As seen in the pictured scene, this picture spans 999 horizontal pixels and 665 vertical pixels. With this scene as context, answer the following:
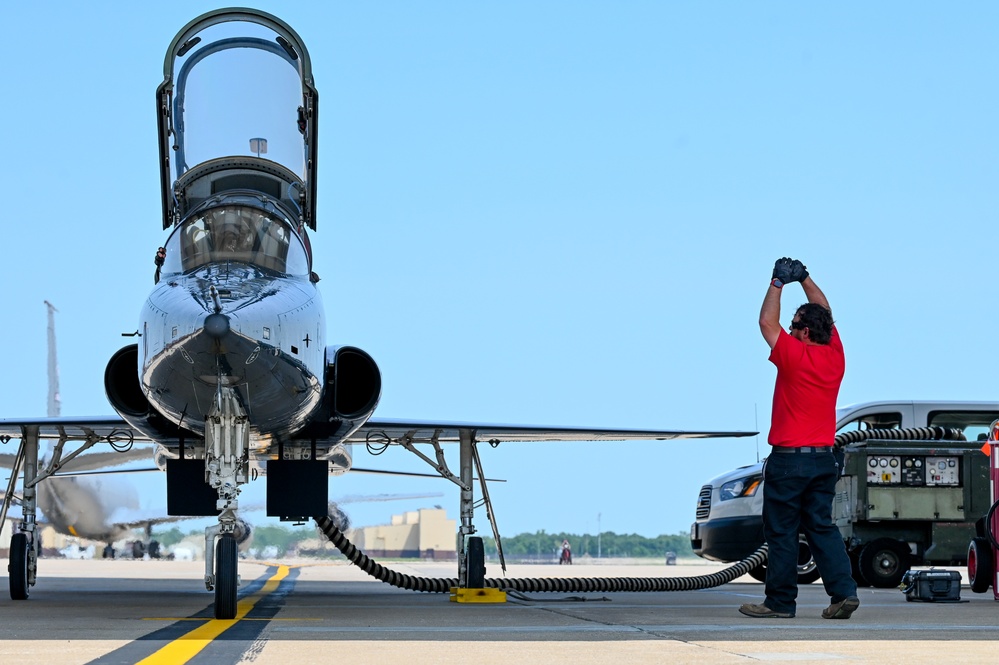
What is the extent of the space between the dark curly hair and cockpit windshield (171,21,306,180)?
474 cm

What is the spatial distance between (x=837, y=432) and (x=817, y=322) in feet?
27.8

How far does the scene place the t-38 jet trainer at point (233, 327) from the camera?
26.6ft

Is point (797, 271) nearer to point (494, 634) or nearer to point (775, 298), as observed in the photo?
point (775, 298)

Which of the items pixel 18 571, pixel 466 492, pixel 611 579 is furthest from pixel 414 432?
pixel 18 571

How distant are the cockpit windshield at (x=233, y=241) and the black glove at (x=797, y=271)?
12.7 feet

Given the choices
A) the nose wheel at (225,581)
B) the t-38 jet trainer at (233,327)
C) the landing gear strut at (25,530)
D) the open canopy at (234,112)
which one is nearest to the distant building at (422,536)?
the landing gear strut at (25,530)

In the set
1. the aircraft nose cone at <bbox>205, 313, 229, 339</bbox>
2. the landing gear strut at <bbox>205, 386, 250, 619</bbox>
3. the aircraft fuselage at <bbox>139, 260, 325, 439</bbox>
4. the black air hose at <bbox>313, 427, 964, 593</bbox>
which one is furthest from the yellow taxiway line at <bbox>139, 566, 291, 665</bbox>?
the black air hose at <bbox>313, 427, 964, 593</bbox>

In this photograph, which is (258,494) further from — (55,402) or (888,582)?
(888,582)

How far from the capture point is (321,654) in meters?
5.44

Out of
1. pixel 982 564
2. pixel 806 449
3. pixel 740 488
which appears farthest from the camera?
pixel 740 488

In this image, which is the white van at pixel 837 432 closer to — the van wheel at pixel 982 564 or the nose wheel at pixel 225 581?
the van wheel at pixel 982 564

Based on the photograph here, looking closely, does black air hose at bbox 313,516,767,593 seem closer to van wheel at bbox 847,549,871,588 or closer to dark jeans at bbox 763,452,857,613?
van wheel at bbox 847,549,871,588

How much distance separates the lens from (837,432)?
632 inches

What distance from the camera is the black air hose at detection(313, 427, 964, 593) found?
12.6m
